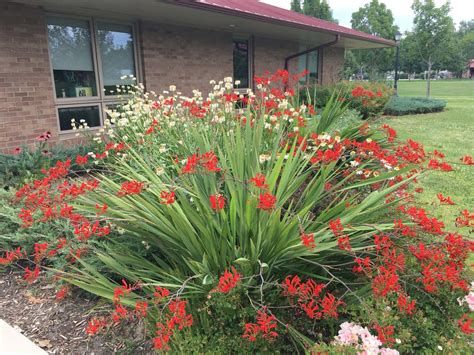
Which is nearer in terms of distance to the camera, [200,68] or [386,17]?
[200,68]

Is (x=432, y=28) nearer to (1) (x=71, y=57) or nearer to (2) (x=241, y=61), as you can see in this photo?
(2) (x=241, y=61)

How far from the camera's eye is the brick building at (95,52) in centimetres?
639

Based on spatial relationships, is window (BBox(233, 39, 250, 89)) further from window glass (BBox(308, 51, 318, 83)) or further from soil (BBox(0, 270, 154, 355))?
soil (BBox(0, 270, 154, 355))

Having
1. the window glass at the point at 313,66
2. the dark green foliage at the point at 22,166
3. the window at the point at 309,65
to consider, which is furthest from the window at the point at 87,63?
the window glass at the point at 313,66

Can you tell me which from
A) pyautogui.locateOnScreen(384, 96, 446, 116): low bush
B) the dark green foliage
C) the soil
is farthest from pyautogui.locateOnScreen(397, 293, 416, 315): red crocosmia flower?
pyautogui.locateOnScreen(384, 96, 446, 116): low bush

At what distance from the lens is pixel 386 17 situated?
36562mm

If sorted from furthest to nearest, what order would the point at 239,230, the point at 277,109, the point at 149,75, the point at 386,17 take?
the point at 386,17
the point at 149,75
the point at 277,109
the point at 239,230

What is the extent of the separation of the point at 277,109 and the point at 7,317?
2990 mm

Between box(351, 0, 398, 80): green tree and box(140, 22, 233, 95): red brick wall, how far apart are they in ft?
78.9

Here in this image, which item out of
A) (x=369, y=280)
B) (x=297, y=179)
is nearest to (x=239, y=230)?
(x=297, y=179)

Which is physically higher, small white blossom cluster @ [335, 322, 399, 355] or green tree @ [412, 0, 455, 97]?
green tree @ [412, 0, 455, 97]

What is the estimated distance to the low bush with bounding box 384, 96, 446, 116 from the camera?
15188 mm

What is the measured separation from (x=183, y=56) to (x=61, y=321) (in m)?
7.68

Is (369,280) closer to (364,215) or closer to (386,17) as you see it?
(364,215)
